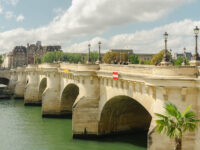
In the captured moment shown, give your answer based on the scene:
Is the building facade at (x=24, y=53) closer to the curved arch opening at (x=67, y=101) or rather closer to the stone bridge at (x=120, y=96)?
the stone bridge at (x=120, y=96)

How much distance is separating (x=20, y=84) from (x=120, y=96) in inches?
1886

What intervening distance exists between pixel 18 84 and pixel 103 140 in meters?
45.0

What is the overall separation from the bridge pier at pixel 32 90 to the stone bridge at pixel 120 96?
272 cm

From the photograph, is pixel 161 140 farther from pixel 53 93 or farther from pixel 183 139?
pixel 53 93

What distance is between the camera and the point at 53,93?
143 ft

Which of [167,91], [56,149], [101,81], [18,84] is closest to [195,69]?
[167,91]

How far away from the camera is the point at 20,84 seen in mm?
68500

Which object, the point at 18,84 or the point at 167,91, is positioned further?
the point at 18,84

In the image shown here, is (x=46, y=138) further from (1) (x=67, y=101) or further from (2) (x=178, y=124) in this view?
(2) (x=178, y=124)

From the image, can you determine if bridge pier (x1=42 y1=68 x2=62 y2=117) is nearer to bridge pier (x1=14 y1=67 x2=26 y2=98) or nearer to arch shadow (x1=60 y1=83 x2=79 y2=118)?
arch shadow (x1=60 y1=83 x2=79 y2=118)

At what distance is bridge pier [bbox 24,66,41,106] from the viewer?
56.2 m

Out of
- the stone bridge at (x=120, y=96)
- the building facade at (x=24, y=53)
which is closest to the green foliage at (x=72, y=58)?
the building facade at (x=24, y=53)

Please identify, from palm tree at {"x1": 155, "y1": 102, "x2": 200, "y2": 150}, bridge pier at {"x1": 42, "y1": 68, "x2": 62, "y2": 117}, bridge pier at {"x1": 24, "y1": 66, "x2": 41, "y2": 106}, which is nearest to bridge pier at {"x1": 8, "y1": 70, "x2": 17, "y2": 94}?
bridge pier at {"x1": 24, "y1": 66, "x2": 41, "y2": 106}

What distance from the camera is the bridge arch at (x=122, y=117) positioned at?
28.5 metres
